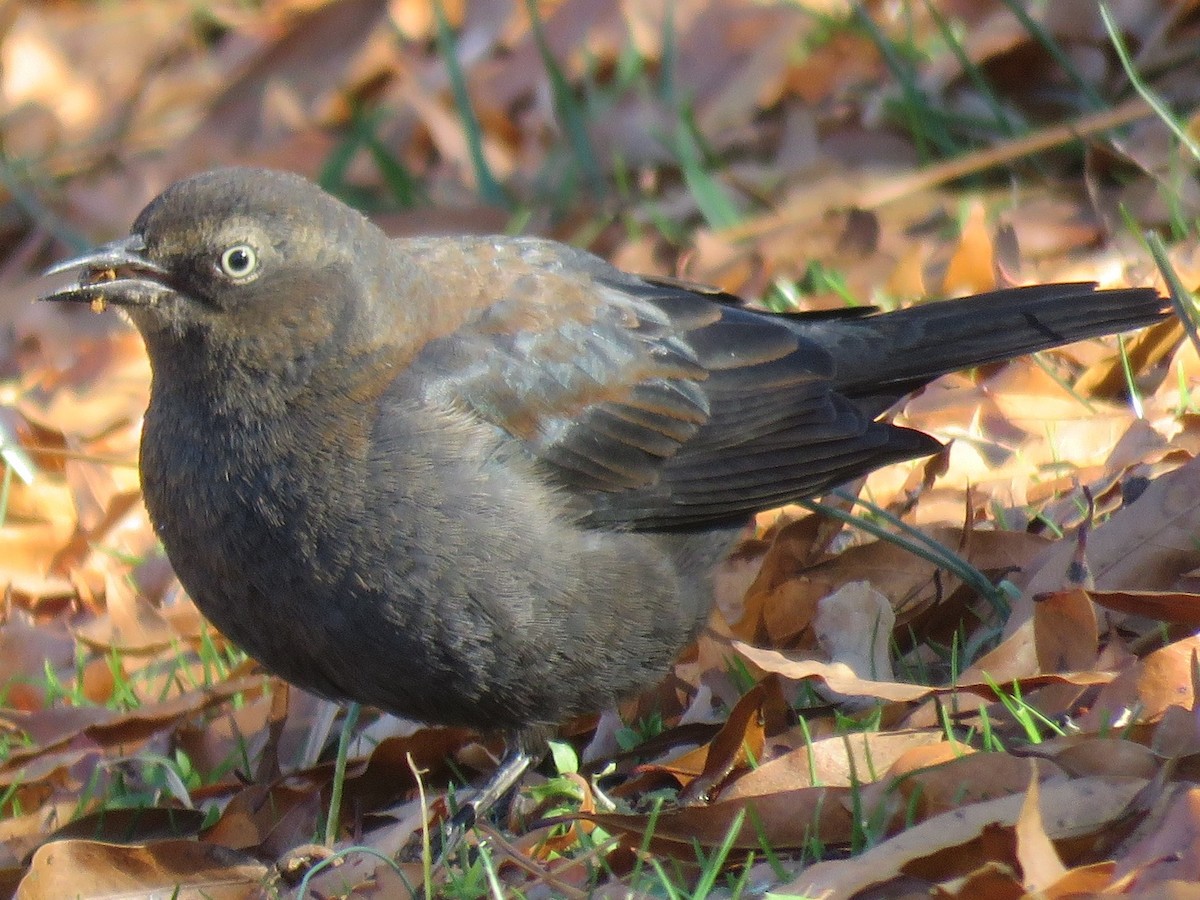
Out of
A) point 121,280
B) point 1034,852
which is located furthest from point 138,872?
point 1034,852

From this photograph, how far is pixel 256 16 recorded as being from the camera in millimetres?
10359

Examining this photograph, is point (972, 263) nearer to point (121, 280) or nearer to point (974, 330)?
point (974, 330)

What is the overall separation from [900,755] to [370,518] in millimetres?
1377

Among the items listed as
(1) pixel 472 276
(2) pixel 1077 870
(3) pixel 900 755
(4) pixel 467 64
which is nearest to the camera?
(2) pixel 1077 870

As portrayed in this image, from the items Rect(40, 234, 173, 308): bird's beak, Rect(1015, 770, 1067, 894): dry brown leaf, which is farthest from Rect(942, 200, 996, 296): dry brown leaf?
Rect(1015, 770, 1067, 894): dry brown leaf

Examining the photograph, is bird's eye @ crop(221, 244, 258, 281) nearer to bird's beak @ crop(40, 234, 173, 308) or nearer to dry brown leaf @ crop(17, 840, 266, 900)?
bird's beak @ crop(40, 234, 173, 308)

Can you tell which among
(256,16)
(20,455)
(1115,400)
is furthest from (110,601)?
(256,16)

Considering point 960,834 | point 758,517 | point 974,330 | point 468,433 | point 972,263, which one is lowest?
point 960,834

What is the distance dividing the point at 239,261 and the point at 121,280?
0.30 m

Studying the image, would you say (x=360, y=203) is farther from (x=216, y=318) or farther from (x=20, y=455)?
(x=216, y=318)

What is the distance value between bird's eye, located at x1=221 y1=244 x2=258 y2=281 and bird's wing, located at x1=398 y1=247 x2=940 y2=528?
493 millimetres

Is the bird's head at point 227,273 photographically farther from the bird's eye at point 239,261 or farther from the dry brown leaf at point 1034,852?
the dry brown leaf at point 1034,852

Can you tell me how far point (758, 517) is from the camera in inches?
210

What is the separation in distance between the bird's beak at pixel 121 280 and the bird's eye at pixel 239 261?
15 cm
